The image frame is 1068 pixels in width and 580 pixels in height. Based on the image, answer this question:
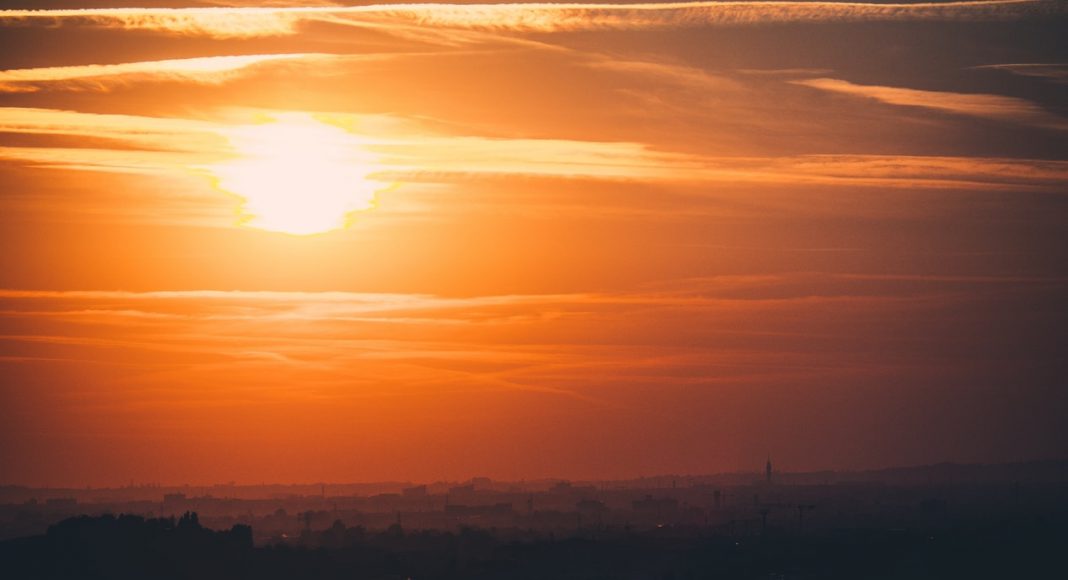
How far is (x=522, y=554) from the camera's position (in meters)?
139

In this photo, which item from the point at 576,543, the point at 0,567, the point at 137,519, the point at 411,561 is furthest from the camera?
the point at 576,543

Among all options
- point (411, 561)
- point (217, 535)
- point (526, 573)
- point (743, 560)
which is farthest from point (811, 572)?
point (217, 535)

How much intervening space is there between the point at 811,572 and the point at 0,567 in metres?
56.8

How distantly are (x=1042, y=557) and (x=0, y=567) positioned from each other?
7434 centimetres

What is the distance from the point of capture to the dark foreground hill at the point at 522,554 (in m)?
104

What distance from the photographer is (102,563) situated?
10062cm

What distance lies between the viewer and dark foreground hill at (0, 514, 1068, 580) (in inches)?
4085

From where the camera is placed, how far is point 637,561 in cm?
13438

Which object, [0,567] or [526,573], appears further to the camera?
[526,573]

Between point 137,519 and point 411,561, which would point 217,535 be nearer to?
point 137,519

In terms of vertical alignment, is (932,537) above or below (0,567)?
above

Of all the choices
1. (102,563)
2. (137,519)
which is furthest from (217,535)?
(102,563)

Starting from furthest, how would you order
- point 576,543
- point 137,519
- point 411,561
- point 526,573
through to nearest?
point 576,543
point 411,561
point 526,573
point 137,519

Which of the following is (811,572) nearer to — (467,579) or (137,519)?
(467,579)
